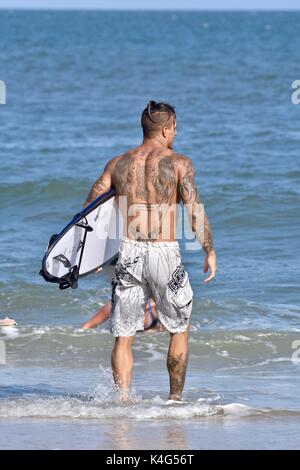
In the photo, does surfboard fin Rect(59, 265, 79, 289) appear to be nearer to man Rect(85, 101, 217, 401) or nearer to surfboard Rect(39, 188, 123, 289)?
surfboard Rect(39, 188, 123, 289)

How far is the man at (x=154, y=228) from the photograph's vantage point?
20.0 ft

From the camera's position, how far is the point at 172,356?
6254 millimetres

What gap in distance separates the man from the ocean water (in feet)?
1.81

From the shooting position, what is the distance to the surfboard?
6.51 m

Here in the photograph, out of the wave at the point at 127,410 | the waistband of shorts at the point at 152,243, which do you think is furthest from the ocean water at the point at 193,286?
the waistband of shorts at the point at 152,243

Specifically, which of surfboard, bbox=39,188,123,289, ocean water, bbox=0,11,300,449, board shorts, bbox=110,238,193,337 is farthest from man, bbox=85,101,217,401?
ocean water, bbox=0,11,300,449

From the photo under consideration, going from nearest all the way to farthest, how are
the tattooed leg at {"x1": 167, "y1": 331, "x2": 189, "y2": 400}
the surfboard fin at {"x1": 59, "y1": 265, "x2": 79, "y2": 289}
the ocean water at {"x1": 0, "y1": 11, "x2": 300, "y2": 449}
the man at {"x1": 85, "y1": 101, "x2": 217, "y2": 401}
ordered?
the ocean water at {"x1": 0, "y1": 11, "x2": 300, "y2": 449}
the man at {"x1": 85, "y1": 101, "x2": 217, "y2": 401}
the tattooed leg at {"x1": 167, "y1": 331, "x2": 189, "y2": 400}
the surfboard fin at {"x1": 59, "y1": 265, "x2": 79, "y2": 289}

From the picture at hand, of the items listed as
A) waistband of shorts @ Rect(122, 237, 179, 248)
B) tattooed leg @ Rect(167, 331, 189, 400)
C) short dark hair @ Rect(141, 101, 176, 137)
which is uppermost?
short dark hair @ Rect(141, 101, 176, 137)

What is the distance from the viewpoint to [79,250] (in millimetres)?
6602

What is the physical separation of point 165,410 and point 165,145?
147 centimetres

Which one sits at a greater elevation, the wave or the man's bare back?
the man's bare back

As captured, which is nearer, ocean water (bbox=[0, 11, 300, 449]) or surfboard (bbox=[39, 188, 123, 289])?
ocean water (bbox=[0, 11, 300, 449])

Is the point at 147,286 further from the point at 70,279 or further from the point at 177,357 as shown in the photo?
the point at 70,279

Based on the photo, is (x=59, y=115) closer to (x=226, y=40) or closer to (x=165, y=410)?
(x=165, y=410)
